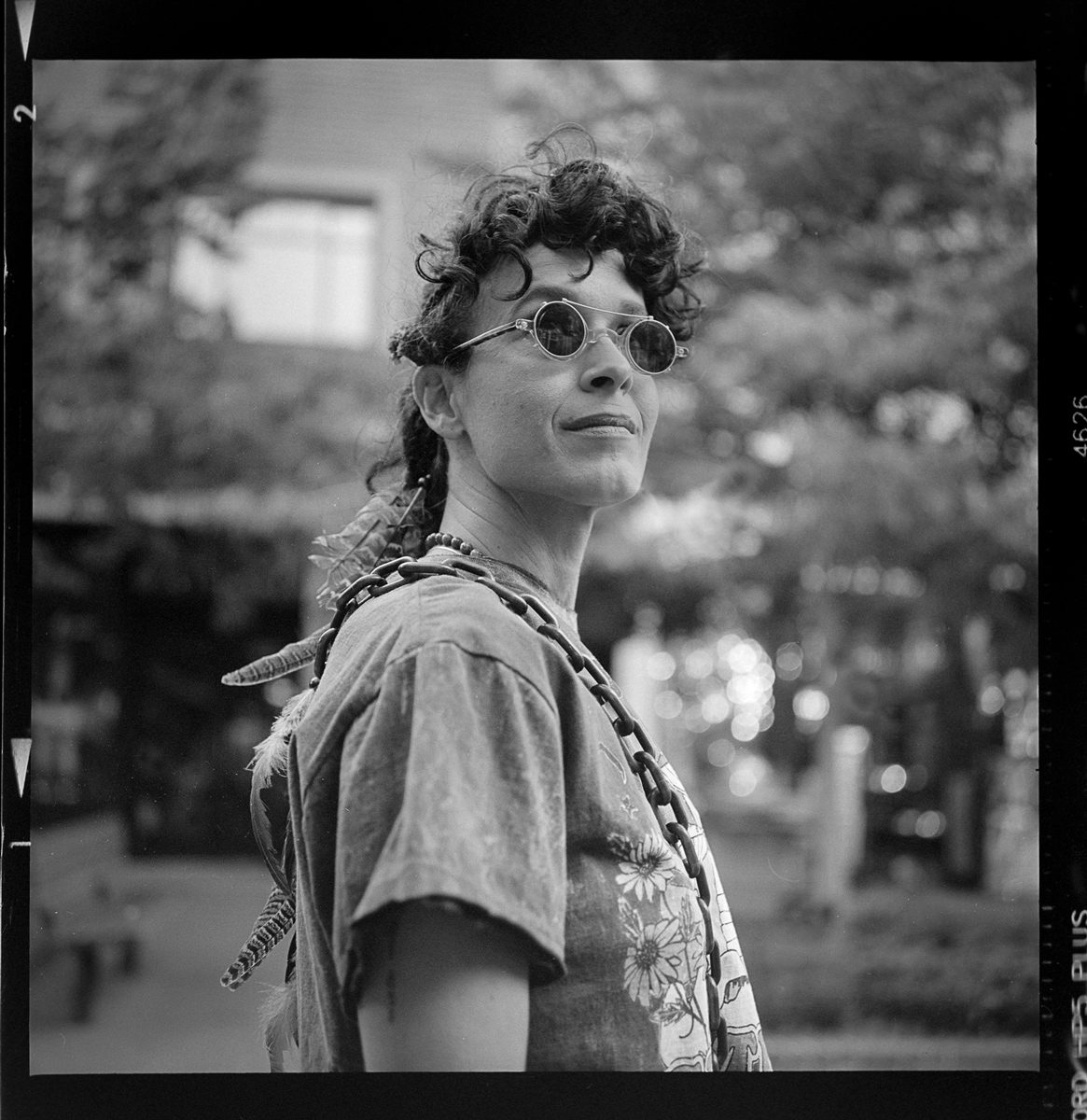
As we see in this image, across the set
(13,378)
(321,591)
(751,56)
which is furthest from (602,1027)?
(751,56)

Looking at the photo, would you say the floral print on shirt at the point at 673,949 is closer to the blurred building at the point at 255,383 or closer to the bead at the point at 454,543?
the bead at the point at 454,543

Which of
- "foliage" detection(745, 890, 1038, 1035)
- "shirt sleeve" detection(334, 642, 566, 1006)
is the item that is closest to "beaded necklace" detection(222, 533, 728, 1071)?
"shirt sleeve" detection(334, 642, 566, 1006)

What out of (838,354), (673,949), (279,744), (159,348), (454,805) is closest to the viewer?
(454,805)

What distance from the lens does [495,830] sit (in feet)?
4.89

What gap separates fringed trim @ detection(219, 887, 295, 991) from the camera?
190 centimetres

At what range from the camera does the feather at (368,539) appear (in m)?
1.94

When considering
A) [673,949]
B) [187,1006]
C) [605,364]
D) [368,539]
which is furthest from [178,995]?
[605,364]

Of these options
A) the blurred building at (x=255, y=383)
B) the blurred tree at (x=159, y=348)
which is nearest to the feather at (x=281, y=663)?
the blurred building at (x=255, y=383)

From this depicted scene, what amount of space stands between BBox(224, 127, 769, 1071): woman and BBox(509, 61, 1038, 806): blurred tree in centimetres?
296

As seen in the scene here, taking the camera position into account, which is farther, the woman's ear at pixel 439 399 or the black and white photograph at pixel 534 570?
the woman's ear at pixel 439 399

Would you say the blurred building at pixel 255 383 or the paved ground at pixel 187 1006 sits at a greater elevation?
the blurred building at pixel 255 383

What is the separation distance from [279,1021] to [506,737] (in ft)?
2.47

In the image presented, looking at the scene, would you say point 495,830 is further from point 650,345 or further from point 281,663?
point 650,345

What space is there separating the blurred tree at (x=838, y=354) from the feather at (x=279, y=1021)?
311 centimetres
